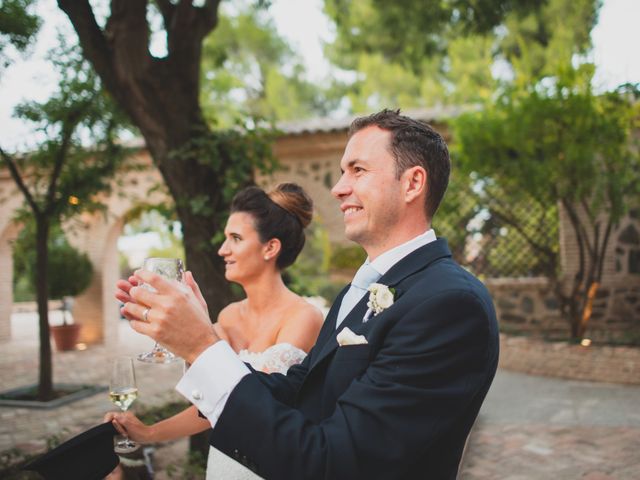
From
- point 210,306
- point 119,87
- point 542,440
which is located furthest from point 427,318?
point 542,440

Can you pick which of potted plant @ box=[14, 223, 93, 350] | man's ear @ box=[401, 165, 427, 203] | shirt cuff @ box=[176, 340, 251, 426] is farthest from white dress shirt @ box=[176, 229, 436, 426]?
potted plant @ box=[14, 223, 93, 350]

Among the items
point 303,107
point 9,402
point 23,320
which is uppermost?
point 303,107

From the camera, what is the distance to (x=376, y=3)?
714cm

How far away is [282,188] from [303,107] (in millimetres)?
20609

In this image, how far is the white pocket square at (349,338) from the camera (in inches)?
51.7

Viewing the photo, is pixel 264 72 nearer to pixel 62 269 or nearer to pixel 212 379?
pixel 62 269

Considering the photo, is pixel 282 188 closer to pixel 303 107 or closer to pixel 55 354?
pixel 55 354

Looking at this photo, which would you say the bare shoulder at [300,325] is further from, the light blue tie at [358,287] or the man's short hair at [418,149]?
the man's short hair at [418,149]

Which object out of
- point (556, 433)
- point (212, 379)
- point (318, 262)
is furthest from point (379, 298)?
point (318, 262)

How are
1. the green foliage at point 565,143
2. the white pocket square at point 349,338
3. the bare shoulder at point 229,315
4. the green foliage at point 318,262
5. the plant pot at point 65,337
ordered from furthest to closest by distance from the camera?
1. the green foliage at point 318,262
2. the plant pot at point 65,337
3. the green foliage at point 565,143
4. the bare shoulder at point 229,315
5. the white pocket square at point 349,338

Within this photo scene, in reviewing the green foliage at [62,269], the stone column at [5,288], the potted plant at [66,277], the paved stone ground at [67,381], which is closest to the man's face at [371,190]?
the paved stone ground at [67,381]

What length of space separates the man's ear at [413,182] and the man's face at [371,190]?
18 mm

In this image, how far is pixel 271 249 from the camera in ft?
8.57

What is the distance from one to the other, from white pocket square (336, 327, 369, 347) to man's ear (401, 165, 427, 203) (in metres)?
0.38
